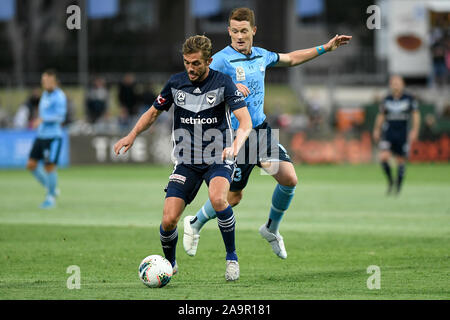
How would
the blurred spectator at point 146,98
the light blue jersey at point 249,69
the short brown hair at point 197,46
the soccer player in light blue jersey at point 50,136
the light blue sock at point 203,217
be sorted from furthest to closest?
the blurred spectator at point 146,98 < the soccer player in light blue jersey at point 50,136 < the light blue sock at point 203,217 < the light blue jersey at point 249,69 < the short brown hair at point 197,46

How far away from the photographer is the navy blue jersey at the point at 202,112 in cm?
843

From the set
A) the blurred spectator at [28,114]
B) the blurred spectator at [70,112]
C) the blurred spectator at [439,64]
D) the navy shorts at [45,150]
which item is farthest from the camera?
the blurred spectator at [439,64]

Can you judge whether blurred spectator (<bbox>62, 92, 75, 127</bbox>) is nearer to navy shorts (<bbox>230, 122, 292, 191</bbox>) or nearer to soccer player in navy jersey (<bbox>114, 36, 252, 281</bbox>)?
navy shorts (<bbox>230, 122, 292, 191</bbox>)

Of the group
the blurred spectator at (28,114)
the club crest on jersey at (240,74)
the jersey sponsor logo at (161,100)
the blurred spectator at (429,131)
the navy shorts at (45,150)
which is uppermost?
the club crest on jersey at (240,74)

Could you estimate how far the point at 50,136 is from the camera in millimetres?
16828

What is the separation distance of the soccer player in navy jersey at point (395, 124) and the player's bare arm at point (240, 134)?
1112 centimetres

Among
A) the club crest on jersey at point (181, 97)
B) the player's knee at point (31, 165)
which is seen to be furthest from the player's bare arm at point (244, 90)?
the player's knee at point (31, 165)

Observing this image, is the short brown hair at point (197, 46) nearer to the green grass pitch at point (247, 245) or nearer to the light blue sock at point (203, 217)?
the light blue sock at point (203, 217)

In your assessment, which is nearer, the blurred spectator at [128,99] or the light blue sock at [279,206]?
the light blue sock at [279,206]

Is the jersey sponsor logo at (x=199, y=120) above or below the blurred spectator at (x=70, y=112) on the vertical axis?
above

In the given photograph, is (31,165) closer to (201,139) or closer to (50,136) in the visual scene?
(50,136)

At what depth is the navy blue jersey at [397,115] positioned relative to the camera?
19.1 meters
